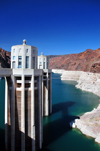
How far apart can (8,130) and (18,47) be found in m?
7.55

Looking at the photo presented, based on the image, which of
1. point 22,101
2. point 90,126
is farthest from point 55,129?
point 22,101

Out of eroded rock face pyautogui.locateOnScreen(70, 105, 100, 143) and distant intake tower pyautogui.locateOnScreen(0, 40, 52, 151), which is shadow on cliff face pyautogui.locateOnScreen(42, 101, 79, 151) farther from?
distant intake tower pyautogui.locateOnScreen(0, 40, 52, 151)

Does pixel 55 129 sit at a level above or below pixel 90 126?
below

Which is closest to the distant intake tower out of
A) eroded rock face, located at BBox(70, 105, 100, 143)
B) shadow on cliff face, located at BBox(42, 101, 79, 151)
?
shadow on cliff face, located at BBox(42, 101, 79, 151)

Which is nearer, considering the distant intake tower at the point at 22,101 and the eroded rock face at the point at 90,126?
A: the distant intake tower at the point at 22,101

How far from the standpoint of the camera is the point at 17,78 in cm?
1239

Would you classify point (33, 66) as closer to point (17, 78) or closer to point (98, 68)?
point (17, 78)

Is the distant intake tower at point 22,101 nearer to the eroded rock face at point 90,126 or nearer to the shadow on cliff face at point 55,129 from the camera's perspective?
the shadow on cliff face at point 55,129

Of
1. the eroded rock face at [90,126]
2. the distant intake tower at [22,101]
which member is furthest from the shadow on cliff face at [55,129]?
the distant intake tower at [22,101]

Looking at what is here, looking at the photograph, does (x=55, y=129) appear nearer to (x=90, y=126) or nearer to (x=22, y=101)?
(x=90, y=126)

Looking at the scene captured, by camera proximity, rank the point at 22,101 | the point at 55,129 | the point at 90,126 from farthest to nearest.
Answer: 1. the point at 55,129
2. the point at 90,126
3. the point at 22,101

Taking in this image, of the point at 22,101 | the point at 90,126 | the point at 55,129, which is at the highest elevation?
the point at 22,101

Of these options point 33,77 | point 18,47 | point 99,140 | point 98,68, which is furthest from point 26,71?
point 98,68

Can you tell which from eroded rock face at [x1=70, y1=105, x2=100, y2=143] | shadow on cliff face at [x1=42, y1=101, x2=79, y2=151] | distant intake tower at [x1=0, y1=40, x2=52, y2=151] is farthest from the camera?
eroded rock face at [x1=70, y1=105, x2=100, y2=143]
